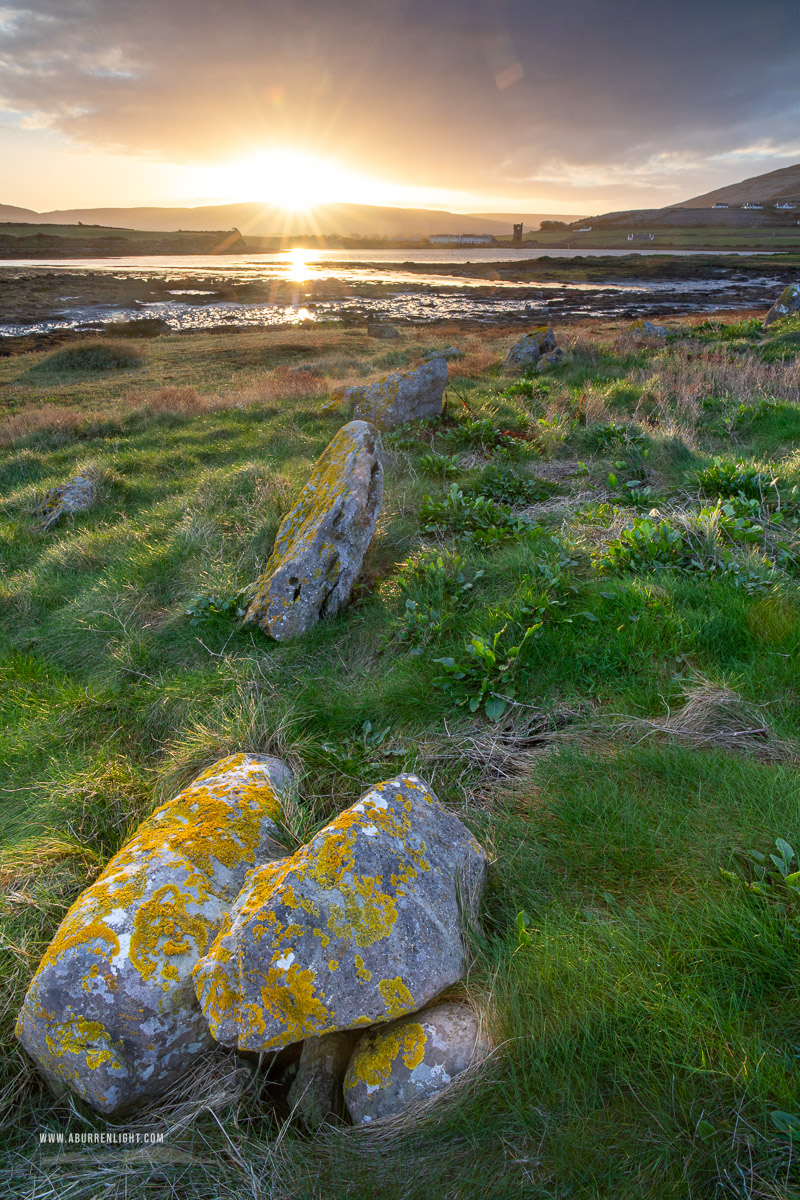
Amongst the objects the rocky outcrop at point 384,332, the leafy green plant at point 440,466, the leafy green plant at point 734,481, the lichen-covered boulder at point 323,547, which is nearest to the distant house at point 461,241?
the rocky outcrop at point 384,332

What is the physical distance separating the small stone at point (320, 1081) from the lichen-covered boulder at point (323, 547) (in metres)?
3.25

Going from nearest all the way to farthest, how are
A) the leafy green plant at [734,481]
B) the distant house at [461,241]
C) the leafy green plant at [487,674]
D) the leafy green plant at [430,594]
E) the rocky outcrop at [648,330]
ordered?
1. the leafy green plant at [487,674]
2. the leafy green plant at [430,594]
3. the leafy green plant at [734,481]
4. the rocky outcrop at [648,330]
5. the distant house at [461,241]

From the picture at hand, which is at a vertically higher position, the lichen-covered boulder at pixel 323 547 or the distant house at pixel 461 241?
the distant house at pixel 461 241

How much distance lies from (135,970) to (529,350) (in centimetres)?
1737

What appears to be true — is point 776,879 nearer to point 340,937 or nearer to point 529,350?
point 340,937

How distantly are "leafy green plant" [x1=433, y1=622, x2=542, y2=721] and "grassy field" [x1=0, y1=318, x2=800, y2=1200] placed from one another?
0.09 ft

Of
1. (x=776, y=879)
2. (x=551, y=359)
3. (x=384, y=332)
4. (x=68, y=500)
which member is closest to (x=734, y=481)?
(x=776, y=879)

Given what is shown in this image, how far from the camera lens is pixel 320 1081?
6.94ft

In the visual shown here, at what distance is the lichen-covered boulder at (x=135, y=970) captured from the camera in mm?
2104

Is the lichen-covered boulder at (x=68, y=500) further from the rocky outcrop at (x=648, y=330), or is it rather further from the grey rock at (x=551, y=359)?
the rocky outcrop at (x=648, y=330)

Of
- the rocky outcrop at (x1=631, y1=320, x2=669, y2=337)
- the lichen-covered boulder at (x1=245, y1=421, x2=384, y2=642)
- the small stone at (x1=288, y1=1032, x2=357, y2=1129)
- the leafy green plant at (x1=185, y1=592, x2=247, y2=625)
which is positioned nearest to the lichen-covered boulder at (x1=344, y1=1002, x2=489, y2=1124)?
the small stone at (x1=288, y1=1032, x2=357, y2=1129)

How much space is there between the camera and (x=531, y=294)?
186 ft

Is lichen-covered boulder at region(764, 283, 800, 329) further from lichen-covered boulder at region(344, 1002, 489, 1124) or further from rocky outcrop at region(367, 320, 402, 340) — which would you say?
lichen-covered boulder at region(344, 1002, 489, 1124)

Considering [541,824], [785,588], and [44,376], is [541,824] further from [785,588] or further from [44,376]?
[44,376]
